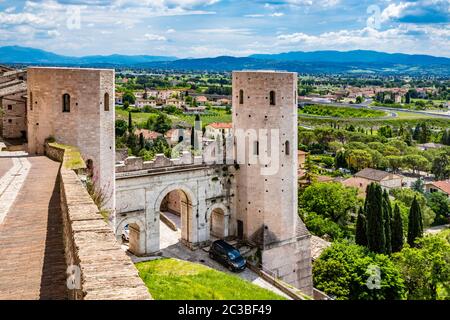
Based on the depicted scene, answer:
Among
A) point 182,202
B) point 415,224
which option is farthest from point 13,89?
point 415,224

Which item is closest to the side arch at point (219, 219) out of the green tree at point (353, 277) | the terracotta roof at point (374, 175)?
the green tree at point (353, 277)

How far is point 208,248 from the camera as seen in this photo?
26.4 m

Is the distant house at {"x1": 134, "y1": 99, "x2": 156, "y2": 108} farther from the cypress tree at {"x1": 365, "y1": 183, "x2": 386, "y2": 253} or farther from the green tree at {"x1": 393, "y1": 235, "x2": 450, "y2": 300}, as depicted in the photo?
the green tree at {"x1": 393, "y1": 235, "x2": 450, "y2": 300}

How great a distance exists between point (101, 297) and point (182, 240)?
72.8ft

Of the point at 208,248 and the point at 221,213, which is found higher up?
the point at 221,213

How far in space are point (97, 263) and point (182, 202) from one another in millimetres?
20575

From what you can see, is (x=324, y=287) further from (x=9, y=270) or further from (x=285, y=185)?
(x=9, y=270)

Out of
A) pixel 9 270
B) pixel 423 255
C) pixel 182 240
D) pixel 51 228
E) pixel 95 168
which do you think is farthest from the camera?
pixel 423 255

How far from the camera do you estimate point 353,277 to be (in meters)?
29.3

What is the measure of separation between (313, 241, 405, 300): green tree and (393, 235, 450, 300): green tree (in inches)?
46.9

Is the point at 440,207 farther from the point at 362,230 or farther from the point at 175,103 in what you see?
the point at 175,103

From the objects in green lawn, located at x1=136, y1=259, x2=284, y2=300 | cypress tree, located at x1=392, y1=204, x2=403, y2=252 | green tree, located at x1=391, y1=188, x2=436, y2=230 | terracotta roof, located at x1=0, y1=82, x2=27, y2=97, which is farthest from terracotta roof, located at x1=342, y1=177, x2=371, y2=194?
green lawn, located at x1=136, y1=259, x2=284, y2=300

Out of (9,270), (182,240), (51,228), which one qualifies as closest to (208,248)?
(182,240)
